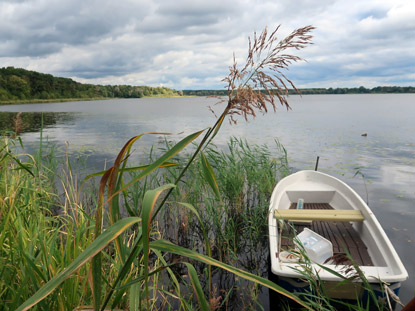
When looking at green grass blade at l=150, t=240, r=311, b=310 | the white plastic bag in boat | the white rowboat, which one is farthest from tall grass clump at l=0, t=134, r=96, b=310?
the white plastic bag in boat

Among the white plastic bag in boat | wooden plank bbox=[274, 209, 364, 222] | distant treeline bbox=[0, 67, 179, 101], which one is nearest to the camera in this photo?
the white plastic bag in boat

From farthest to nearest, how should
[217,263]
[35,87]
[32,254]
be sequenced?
[35,87] < [32,254] < [217,263]

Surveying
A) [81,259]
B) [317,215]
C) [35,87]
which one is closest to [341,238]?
[317,215]

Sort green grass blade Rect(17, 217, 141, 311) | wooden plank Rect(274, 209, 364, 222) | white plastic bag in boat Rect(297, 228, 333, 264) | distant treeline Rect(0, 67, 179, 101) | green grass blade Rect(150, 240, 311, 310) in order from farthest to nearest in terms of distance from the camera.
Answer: distant treeline Rect(0, 67, 179, 101), wooden plank Rect(274, 209, 364, 222), white plastic bag in boat Rect(297, 228, 333, 264), green grass blade Rect(150, 240, 311, 310), green grass blade Rect(17, 217, 141, 311)

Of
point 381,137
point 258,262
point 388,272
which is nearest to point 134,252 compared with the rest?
point 388,272

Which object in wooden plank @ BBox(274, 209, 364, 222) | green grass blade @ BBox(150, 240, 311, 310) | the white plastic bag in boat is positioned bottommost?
the white plastic bag in boat

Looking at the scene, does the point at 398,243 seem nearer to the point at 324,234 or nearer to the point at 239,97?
the point at 324,234

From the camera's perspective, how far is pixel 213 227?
18.8ft

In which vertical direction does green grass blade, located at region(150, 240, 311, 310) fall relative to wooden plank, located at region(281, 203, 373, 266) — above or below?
above

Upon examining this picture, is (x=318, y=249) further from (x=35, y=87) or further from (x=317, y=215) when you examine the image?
(x=35, y=87)

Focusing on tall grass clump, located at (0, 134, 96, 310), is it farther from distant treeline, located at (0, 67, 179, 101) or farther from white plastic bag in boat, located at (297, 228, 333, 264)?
distant treeline, located at (0, 67, 179, 101)

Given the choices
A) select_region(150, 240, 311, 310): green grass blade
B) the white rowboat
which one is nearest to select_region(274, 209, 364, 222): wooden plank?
the white rowboat

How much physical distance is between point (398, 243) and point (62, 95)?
8994cm

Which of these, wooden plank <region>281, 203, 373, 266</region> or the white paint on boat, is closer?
the white paint on boat
